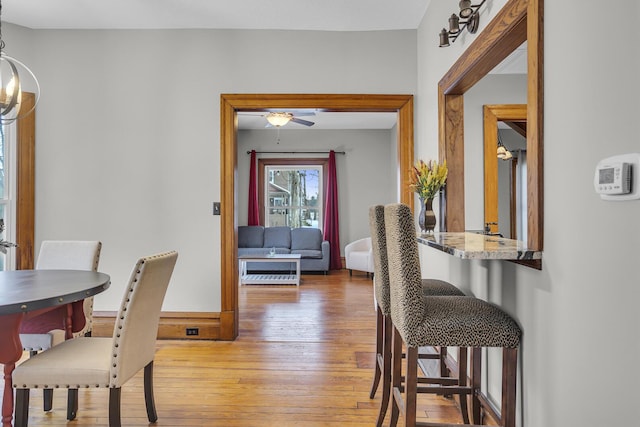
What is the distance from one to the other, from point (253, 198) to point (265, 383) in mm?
5540

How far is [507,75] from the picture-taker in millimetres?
3539

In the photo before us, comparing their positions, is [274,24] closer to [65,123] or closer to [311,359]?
[65,123]

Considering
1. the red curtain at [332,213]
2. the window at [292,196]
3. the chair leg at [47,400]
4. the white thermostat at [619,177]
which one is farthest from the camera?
the window at [292,196]

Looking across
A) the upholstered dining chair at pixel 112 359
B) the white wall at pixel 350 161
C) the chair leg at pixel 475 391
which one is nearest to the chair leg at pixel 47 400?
the upholstered dining chair at pixel 112 359

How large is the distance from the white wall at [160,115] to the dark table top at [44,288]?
4.40 ft

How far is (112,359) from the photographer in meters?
1.80

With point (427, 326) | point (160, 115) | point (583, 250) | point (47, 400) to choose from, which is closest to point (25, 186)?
point (160, 115)

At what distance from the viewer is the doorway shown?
3.62 m

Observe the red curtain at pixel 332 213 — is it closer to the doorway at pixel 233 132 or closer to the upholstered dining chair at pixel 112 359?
the doorway at pixel 233 132

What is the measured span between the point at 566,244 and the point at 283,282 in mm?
5168

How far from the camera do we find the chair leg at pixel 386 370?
6.98 feet

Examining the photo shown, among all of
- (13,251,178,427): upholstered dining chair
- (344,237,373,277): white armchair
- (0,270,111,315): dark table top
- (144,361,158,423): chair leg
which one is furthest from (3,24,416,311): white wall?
(344,237,373,277): white armchair

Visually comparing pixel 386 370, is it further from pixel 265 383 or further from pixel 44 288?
pixel 44 288

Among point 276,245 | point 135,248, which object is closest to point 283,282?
point 276,245
